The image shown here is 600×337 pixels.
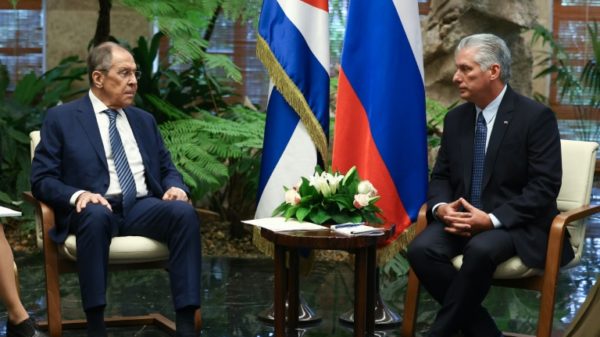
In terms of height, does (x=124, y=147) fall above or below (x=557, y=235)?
above

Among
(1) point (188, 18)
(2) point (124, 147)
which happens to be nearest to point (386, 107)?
(2) point (124, 147)

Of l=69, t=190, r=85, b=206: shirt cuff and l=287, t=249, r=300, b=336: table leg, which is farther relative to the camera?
l=287, t=249, r=300, b=336: table leg

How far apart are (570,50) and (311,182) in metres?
7.15

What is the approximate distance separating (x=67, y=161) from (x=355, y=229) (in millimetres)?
1402

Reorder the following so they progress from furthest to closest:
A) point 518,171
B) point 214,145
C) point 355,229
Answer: point 214,145
point 518,171
point 355,229

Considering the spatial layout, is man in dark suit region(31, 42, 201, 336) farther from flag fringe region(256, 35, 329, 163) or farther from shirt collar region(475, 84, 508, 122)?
shirt collar region(475, 84, 508, 122)

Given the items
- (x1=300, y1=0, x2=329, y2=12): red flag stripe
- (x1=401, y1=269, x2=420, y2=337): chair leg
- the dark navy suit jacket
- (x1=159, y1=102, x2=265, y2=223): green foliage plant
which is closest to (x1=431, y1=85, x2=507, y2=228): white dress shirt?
(x1=401, y1=269, x2=420, y2=337): chair leg

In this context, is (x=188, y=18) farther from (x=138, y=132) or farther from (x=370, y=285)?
(x=370, y=285)

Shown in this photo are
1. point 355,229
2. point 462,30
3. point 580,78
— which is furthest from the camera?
point 580,78

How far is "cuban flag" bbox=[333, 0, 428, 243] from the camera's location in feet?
16.5

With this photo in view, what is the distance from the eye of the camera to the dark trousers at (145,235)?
4.45 meters

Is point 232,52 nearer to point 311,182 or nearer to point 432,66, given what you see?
point 432,66

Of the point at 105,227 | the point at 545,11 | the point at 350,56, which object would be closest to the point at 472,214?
the point at 350,56

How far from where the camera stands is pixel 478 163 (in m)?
4.68
